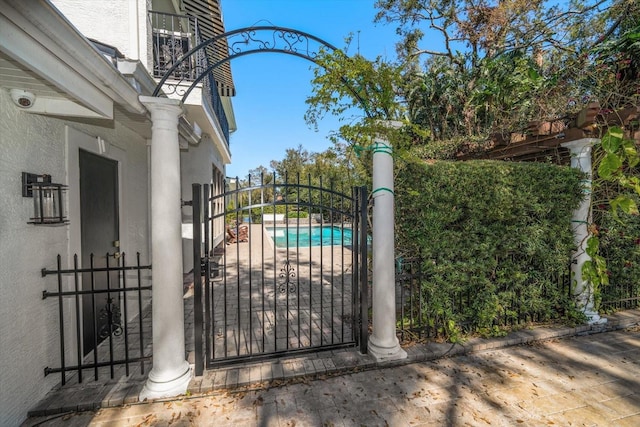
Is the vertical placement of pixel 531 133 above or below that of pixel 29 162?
above

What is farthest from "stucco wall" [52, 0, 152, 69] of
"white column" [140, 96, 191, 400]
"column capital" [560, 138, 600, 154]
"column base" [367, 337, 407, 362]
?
"column capital" [560, 138, 600, 154]

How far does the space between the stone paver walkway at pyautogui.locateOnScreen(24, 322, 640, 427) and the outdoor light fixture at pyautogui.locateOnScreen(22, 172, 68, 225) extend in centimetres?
184

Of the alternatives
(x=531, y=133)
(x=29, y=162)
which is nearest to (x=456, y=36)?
(x=531, y=133)

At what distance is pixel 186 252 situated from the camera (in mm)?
7305

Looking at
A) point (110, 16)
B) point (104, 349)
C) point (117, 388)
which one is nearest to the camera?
point (117, 388)

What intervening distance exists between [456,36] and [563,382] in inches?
478

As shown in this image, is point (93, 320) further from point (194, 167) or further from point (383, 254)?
point (194, 167)

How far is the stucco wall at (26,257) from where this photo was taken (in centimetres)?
227

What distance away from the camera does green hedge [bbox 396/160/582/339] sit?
11.9 ft

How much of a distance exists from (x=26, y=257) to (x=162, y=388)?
1.78 metres

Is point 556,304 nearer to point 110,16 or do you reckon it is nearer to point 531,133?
point 531,133

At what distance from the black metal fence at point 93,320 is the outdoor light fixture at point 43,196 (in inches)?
16.8

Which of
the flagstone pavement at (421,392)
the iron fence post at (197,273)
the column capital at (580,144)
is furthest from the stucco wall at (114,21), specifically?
the column capital at (580,144)

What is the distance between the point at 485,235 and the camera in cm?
384
